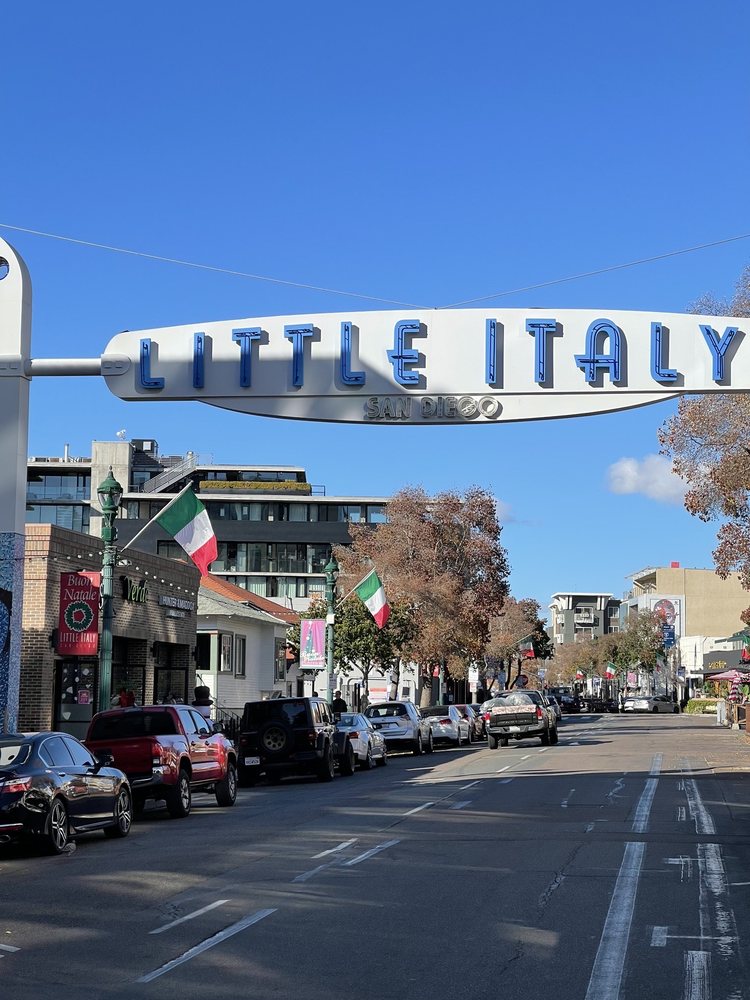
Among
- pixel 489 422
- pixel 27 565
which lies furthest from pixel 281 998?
pixel 27 565

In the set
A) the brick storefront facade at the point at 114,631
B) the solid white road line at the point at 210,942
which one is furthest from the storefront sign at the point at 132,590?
the solid white road line at the point at 210,942

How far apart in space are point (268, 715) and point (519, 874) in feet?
53.9

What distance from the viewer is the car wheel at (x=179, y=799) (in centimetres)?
2116

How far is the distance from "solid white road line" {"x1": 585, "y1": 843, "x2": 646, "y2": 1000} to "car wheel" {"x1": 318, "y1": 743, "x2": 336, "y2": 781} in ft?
52.6

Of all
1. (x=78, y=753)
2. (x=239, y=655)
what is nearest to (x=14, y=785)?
(x=78, y=753)

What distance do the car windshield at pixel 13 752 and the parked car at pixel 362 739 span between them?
17236mm

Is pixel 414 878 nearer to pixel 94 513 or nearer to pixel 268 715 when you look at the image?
pixel 268 715

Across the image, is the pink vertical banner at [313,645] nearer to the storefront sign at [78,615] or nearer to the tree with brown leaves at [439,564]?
the storefront sign at [78,615]

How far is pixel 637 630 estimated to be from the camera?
12838 centimetres

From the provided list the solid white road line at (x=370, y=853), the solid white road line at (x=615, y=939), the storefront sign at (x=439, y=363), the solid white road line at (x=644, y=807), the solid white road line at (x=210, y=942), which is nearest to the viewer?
the solid white road line at (x=615, y=939)

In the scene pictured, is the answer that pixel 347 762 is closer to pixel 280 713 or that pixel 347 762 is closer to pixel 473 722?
pixel 280 713

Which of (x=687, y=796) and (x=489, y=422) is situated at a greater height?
(x=489, y=422)

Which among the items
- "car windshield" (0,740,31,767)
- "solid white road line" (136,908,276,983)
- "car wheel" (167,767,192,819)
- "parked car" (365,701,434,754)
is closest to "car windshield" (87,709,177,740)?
"car wheel" (167,767,192,819)

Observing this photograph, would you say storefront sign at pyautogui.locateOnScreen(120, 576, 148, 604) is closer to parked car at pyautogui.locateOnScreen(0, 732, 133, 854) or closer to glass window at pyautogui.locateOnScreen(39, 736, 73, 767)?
parked car at pyautogui.locateOnScreen(0, 732, 133, 854)
